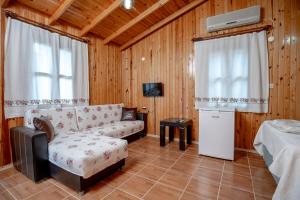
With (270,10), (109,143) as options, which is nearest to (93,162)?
(109,143)

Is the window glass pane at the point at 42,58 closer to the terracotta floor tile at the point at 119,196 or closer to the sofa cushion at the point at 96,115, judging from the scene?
the sofa cushion at the point at 96,115

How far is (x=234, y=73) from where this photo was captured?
3.07 meters

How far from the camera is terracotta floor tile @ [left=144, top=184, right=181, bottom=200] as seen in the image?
5.73 ft

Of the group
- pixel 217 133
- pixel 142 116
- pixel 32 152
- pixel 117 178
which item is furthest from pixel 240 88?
pixel 32 152

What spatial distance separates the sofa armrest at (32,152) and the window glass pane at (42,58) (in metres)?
1.14

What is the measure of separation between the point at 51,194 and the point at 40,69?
2072mm

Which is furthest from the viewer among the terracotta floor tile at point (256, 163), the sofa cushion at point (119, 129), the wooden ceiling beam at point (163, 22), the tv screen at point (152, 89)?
the tv screen at point (152, 89)

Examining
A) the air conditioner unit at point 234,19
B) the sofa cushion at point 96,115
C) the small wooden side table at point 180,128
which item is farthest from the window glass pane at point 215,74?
the sofa cushion at point 96,115

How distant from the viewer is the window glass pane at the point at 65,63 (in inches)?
122

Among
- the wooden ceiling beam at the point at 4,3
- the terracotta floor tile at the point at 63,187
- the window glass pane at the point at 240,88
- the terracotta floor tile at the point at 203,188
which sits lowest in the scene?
the terracotta floor tile at the point at 203,188

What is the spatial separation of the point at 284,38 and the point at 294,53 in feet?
1.04

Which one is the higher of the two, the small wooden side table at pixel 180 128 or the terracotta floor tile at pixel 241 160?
the small wooden side table at pixel 180 128

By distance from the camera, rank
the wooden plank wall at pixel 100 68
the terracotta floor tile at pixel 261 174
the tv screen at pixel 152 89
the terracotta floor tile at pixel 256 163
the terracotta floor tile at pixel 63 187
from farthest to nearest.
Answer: the tv screen at pixel 152 89 < the wooden plank wall at pixel 100 68 < the terracotta floor tile at pixel 256 163 < the terracotta floor tile at pixel 261 174 < the terracotta floor tile at pixel 63 187

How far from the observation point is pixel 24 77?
99.7 inches
